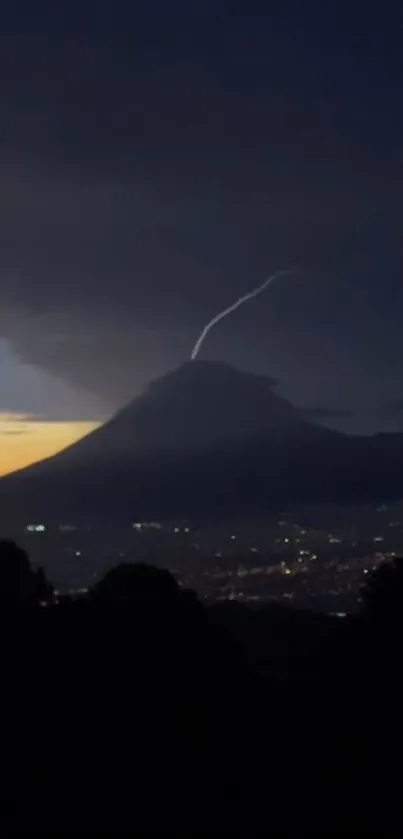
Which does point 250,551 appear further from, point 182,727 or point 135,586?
point 182,727

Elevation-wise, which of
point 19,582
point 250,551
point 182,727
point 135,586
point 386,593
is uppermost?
point 250,551

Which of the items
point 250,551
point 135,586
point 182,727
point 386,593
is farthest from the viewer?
point 250,551

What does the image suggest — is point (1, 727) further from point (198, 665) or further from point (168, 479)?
point (168, 479)

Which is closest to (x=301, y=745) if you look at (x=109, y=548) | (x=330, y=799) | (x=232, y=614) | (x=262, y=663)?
(x=330, y=799)

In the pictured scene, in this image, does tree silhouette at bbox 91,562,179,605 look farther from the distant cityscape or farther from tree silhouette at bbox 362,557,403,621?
the distant cityscape

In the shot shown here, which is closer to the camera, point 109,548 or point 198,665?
point 198,665

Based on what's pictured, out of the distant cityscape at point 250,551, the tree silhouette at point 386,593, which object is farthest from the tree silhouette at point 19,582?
the distant cityscape at point 250,551

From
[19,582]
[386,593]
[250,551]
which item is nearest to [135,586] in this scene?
[19,582]
